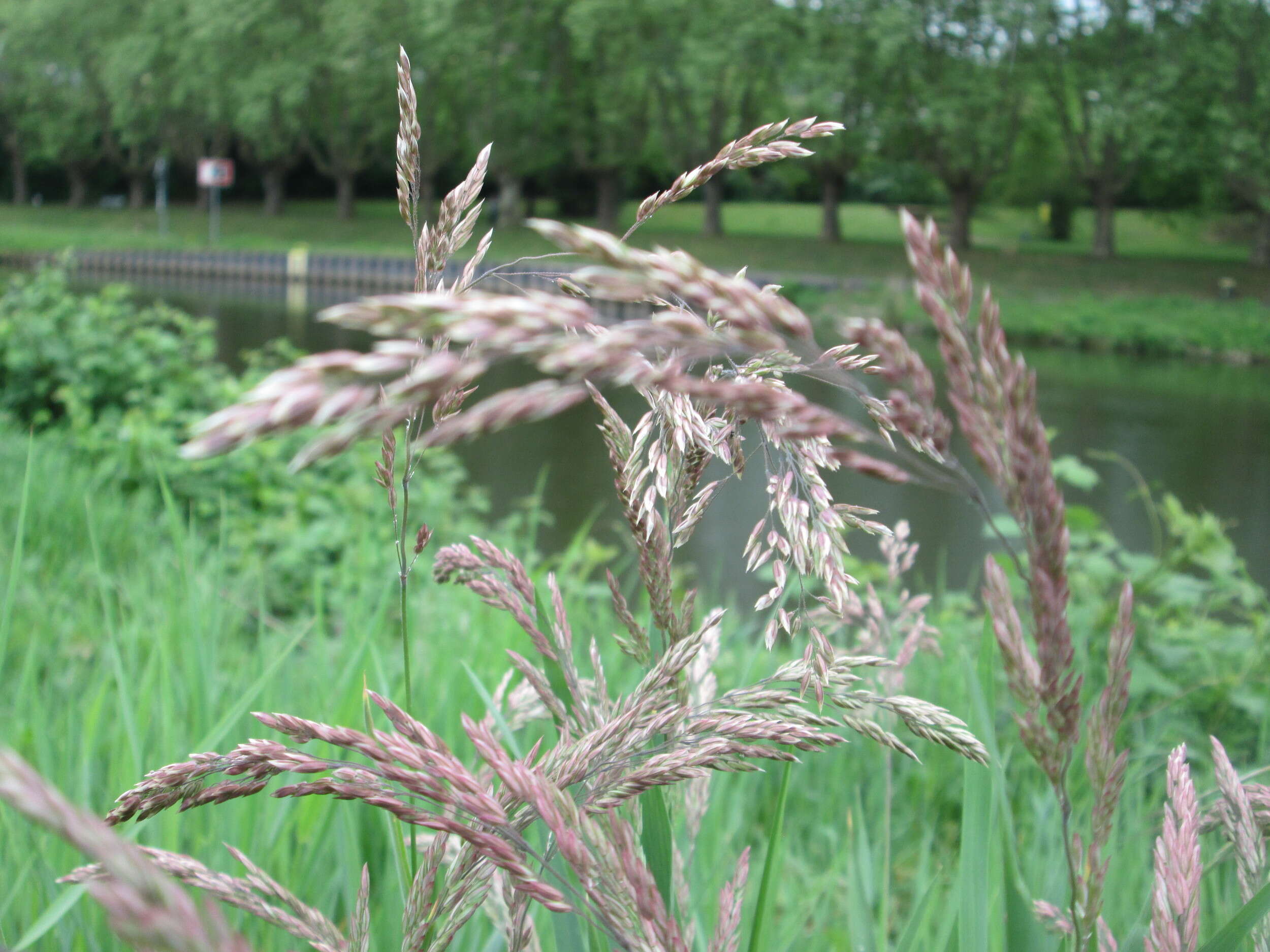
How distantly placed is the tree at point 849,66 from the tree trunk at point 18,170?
3378 centimetres

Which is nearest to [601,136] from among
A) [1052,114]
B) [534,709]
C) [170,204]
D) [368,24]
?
[368,24]

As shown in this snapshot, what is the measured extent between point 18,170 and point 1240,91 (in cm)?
4492

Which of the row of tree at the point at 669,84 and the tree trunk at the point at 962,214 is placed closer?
the row of tree at the point at 669,84

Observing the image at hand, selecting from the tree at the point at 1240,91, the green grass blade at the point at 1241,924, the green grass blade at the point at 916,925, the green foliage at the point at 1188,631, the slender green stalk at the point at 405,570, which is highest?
the tree at the point at 1240,91

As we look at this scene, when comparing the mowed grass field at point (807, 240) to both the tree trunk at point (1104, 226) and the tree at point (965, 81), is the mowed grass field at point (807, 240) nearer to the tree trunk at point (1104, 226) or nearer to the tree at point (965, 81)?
→ the tree trunk at point (1104, 226)

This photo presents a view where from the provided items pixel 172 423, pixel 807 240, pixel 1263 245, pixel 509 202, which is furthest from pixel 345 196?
pixel 172 423

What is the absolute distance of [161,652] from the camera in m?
1.47

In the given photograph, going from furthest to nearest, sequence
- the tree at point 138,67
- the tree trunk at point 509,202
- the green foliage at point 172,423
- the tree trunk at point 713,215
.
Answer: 1. the tree at point 138,67
2. the tree trunk at point 509,202
3. the tree trunk at point 713,215
4. the green foliage at point 172,423

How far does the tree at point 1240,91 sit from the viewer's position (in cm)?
2292

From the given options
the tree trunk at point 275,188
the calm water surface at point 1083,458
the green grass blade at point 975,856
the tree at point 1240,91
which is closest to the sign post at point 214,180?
the tree trunk at point 275,188

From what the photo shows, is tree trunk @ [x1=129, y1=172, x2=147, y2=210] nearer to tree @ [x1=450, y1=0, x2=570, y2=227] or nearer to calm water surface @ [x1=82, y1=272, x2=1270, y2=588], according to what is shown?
tree @ [x1=450, y1=0, x2=570, y2=227]

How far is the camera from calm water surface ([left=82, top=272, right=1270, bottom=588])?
24.1 feet

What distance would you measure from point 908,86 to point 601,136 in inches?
421

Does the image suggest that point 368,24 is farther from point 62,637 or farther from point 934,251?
point 934,251
